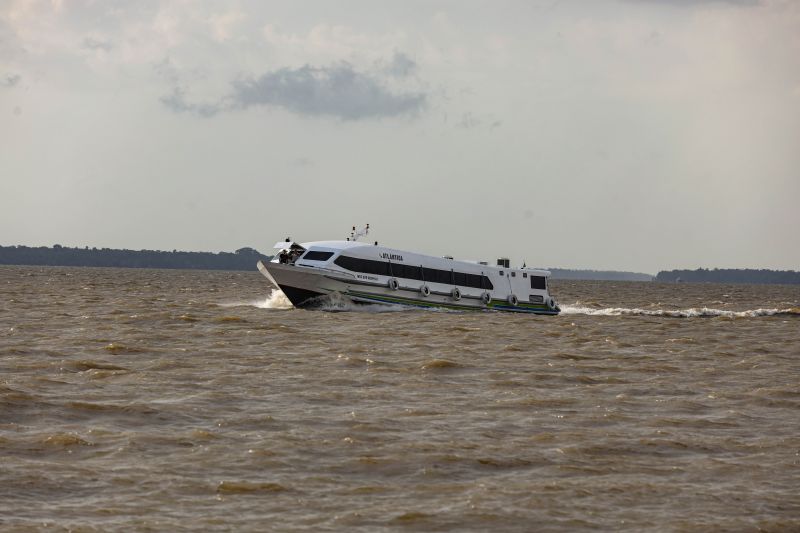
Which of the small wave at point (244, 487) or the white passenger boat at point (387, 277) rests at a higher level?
the white passenger boat at point (387, 277)

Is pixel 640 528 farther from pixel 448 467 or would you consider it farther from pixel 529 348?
pixel 529 348

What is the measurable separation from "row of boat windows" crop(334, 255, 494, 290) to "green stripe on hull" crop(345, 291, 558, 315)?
39.1 inches

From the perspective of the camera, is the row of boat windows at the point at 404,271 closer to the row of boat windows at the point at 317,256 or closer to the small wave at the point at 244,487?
the row of boat windows at the point at 317,256

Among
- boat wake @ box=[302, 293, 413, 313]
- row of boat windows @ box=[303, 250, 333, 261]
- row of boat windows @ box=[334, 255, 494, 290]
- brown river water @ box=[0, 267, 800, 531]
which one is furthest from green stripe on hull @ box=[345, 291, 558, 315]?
brown river water @ box=[0, 267, 800, 531]

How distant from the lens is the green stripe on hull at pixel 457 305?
1845 inches

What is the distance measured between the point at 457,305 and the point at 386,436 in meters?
33.8

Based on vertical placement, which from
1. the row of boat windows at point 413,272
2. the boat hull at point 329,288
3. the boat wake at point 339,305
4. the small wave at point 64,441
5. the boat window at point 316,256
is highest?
the boat window at point 316,256

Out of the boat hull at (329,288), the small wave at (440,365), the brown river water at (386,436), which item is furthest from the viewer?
the boat hull at (329,288)

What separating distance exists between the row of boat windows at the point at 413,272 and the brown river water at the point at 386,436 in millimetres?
13635

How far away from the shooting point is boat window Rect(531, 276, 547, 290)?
54.4 metres

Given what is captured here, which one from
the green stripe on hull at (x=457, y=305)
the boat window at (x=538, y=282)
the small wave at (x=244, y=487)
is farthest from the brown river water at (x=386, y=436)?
the boat window at (x=538, y=282)

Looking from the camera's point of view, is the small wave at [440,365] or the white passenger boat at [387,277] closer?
the small wave at [440,365]

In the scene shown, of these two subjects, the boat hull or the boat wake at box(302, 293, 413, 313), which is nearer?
the boat hull

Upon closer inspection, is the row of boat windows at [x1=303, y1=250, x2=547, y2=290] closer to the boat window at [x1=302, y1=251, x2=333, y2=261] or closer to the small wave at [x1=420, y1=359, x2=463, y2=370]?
the boat window at [x1=302, y1=251, x2=333, y2=261]
